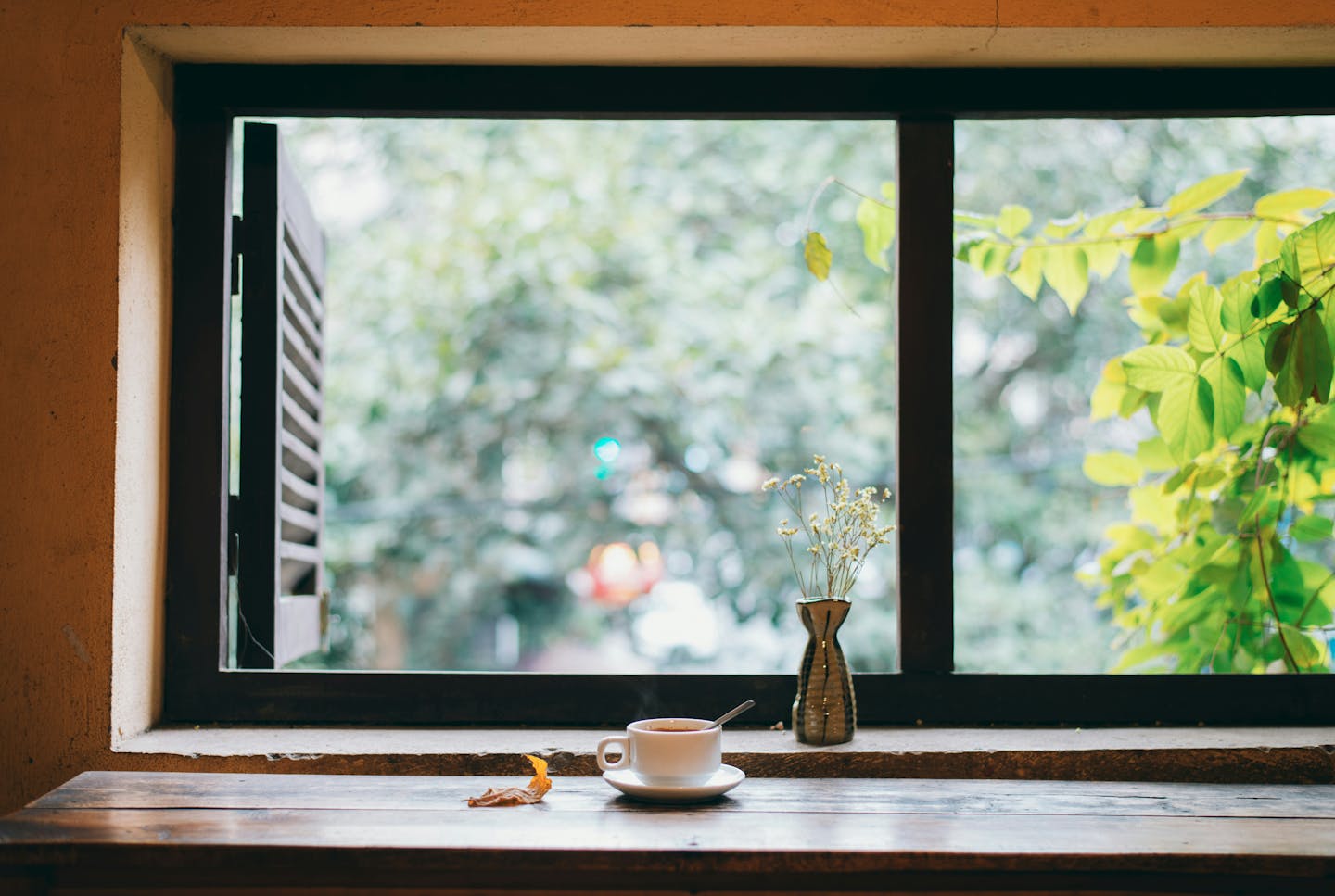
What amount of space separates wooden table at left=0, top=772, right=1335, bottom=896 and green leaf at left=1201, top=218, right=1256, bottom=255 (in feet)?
3.16

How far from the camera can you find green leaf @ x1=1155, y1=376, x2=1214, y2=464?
164 cm

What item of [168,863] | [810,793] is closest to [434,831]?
[168,863]

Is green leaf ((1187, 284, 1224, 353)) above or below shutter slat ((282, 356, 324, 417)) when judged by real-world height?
above

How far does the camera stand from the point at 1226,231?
5.95 ft

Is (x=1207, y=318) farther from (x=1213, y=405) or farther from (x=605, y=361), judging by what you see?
(x=605, y=361)

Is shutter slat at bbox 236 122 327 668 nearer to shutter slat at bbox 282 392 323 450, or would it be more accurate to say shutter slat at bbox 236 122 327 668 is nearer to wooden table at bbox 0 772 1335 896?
shutter slat at bbox 282 392 323 450

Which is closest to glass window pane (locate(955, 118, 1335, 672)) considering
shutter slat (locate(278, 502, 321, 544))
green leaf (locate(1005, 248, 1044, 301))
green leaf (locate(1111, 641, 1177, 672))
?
green leaf (locate(1111, 641, 1177, 672))

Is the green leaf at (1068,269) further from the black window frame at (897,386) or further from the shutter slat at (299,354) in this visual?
the shutter slat at (299,354)

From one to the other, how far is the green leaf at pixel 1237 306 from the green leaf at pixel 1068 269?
0.25 metres

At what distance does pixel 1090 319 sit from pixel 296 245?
4949 millimetres

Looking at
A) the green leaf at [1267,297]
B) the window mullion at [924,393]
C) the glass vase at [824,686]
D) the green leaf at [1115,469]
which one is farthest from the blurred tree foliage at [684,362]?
the glass vase at [824,686]

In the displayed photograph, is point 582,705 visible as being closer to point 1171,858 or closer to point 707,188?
point 1171,858

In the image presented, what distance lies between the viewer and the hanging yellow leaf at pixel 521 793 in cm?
125

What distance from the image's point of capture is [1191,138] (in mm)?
5406
